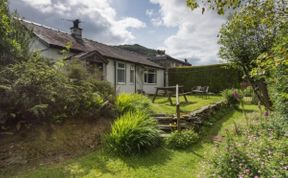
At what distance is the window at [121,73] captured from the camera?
58.7 feet

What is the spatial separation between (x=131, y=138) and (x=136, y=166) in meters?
0.83

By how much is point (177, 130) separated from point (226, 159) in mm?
3067

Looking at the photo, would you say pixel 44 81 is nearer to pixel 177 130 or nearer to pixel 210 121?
pixel 177 130

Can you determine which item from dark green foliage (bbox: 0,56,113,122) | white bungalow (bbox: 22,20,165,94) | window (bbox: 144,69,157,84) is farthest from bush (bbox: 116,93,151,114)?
window (bbox: 144,69,157,84)

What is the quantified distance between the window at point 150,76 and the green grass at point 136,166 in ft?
53.3

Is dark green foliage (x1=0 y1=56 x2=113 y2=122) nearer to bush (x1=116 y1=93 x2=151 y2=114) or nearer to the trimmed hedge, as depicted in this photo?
bush (x1=116 y1=93 x2=151 y2=114)

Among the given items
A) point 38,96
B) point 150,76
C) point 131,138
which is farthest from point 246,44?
point 150,76

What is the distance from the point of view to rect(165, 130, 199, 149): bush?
21.8 ft

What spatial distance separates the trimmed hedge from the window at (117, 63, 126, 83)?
7887mm

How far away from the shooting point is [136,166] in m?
5.40

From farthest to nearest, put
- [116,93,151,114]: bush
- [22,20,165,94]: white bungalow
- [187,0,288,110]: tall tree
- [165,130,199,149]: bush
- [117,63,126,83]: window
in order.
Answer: [117,63,126,83]: window, [22,20,165,94]: white bungalow, [187,0,288,110]: tall tree, [116,93,151,114]: bush, [165,130,199,149]: bush

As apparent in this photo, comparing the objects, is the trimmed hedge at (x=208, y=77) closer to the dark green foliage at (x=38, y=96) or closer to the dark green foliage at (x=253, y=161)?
the dark green foliage at (x=38, y=96)

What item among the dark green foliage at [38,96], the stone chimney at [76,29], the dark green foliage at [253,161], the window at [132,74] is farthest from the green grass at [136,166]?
the window at [132,74]

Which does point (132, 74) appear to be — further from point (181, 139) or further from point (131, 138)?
point (131, 138)
